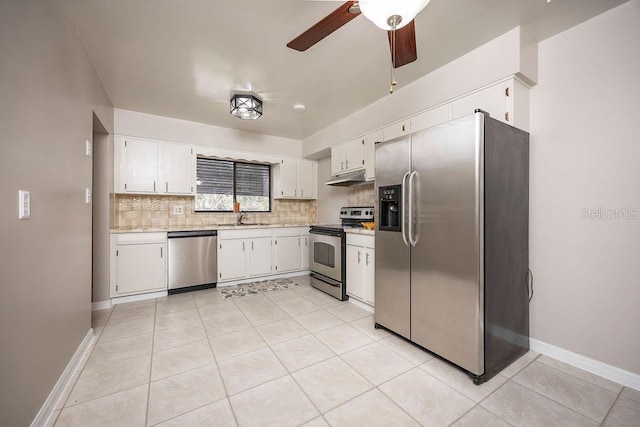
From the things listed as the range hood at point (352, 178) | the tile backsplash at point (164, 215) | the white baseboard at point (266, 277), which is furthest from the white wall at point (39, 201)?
the range hood at point (352, 178)

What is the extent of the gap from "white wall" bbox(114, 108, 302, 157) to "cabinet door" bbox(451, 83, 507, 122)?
3229mm

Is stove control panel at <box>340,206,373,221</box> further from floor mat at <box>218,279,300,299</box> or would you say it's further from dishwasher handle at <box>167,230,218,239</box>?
dishwasher handle at <box>167,230,218,239</box>

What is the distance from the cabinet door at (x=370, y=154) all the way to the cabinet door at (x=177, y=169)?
2635 millimetres

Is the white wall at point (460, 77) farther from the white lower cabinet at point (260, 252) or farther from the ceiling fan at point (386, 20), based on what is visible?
the white lower cabinet at point (260, 252)

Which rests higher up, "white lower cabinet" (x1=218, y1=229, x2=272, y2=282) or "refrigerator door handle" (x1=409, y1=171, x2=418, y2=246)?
"refrigerator door handle" (x1=409, y1=171, x2=418, y2=246)

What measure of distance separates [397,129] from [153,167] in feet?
11.2

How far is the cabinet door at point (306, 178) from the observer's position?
16.7ft

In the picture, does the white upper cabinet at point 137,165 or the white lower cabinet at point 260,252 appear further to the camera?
the white lower cabinet at point 260,252

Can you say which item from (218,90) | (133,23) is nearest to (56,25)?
(133,23)

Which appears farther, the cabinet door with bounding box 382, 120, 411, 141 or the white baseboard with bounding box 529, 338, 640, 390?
the cabinet door with bounding box 382, 120, 411, 141

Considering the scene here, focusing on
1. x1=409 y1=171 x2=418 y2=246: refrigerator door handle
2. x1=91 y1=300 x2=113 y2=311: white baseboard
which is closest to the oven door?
x1=409 y1=171 x2=418 y2=246: refrigerator door handle

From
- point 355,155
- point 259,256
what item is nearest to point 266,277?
point 259,256

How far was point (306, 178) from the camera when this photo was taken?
5.18m

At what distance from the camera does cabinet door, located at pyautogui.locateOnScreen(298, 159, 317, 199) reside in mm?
5102
